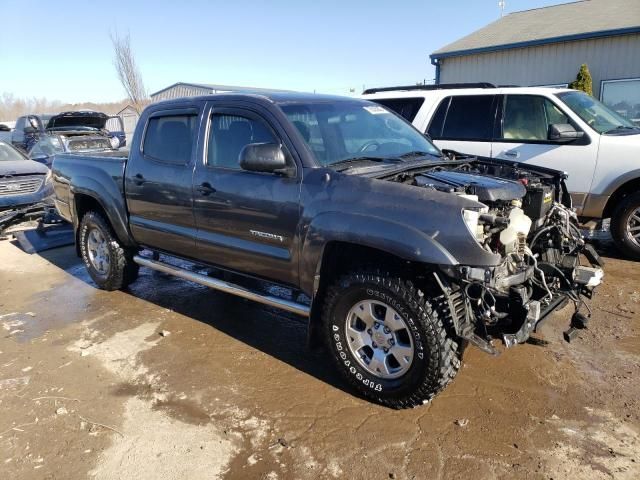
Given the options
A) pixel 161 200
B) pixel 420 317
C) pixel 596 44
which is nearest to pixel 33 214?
pixel 161 200

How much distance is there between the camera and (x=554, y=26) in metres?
15.6

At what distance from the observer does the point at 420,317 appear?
2922mm

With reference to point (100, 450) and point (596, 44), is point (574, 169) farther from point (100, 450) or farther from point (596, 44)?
point (596, 44)

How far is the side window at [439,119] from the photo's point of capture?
23.0 ft

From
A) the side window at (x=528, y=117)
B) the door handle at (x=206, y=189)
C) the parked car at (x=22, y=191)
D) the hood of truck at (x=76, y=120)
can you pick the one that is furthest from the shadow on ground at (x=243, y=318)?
the hood of truck at (x=76, y=120)

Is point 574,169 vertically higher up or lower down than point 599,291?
higher up

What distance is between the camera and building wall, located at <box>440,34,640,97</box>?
44.2ft

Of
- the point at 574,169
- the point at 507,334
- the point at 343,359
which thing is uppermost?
the point at 574,169

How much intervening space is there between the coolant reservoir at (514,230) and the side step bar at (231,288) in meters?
1.37

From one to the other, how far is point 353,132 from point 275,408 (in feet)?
7.04

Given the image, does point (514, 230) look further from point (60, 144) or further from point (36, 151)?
point (36, 151)

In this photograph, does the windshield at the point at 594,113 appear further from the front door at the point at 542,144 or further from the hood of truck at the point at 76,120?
the hood of truck at the point at 76,120

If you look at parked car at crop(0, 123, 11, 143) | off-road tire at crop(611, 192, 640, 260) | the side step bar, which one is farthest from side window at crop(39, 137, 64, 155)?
Result: off-road tire at crop(611, 192, 640, 260)

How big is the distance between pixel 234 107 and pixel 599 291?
4.00 metres
